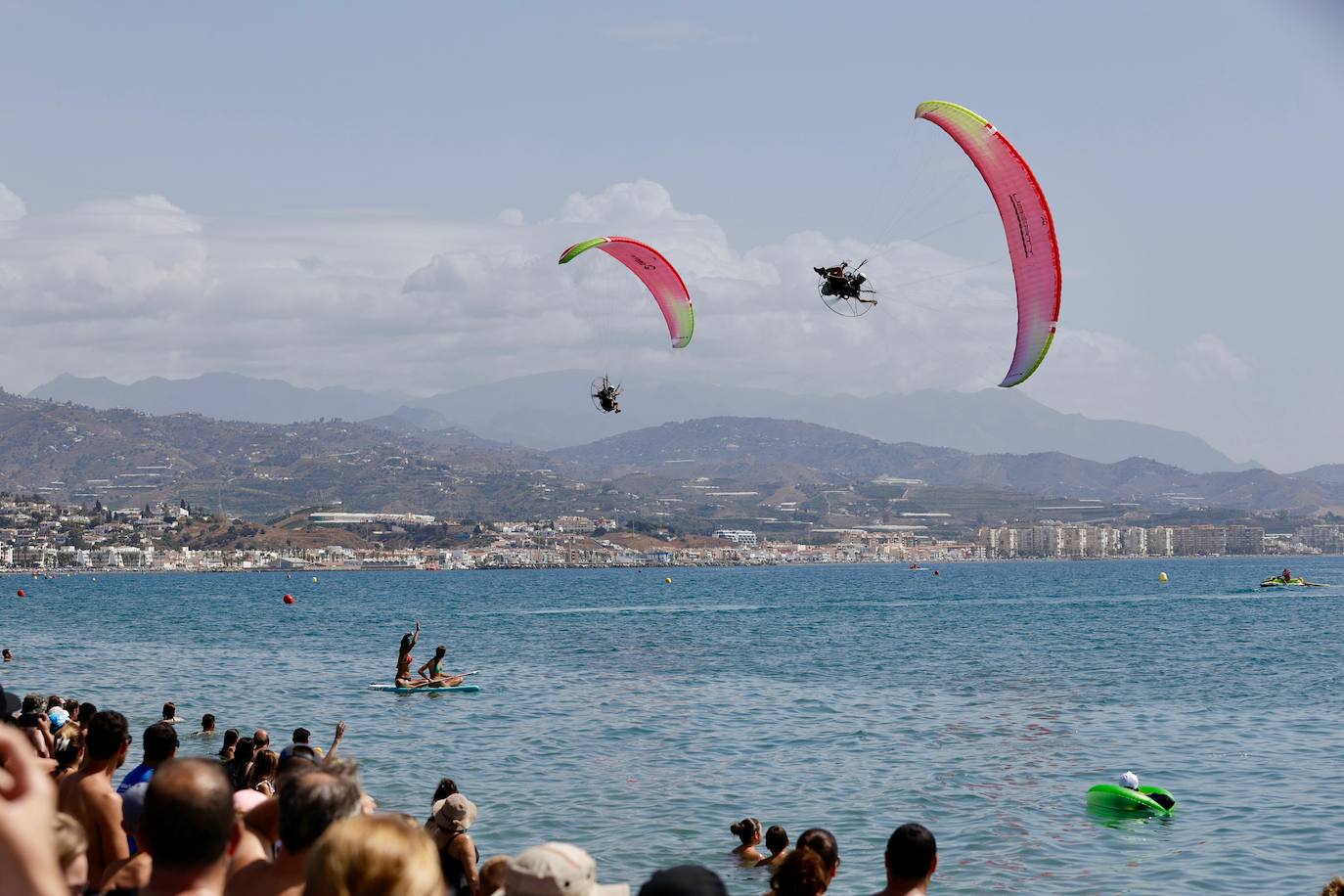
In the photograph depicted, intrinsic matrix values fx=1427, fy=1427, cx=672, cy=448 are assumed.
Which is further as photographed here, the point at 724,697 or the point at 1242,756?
the point at 724,697

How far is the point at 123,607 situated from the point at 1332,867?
101 metres

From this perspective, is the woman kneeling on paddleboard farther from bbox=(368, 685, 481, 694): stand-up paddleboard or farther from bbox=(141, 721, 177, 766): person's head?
bbox=(141, 721, 177, 766): person's head

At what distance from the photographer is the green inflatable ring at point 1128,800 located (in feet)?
68.5

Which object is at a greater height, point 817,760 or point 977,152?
point 977,152

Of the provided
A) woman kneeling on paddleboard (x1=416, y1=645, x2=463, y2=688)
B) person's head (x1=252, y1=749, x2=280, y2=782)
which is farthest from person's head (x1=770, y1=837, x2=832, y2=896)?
woman kneeling on paddleboard (x1=416, y1=645, x2=463, y2=688)

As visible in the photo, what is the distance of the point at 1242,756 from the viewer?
26.5 metres

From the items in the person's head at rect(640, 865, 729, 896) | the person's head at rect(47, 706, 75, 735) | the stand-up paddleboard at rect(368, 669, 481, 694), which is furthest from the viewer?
the stand-up paddleboard at rect(368, 669, 481, 694)

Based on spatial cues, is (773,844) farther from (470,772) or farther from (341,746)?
(341,746)

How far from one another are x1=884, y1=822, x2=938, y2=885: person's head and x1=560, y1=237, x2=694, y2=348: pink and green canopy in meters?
31.1

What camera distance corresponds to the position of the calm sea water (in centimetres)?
1919

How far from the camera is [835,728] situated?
101 ft

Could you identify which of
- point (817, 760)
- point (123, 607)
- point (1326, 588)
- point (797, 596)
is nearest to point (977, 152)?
point (817, 760)

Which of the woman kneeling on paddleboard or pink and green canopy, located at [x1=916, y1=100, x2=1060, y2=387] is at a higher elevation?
pink and green canopy, located at [x1=916, y1=100, x2=1060, y2=387]

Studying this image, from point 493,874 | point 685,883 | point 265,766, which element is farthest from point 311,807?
point 265,766
